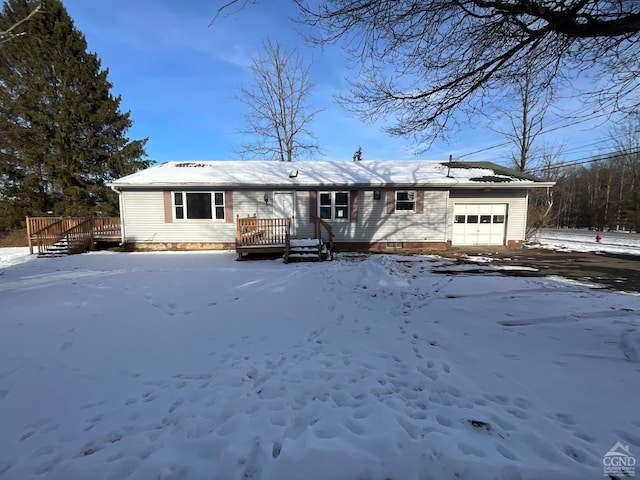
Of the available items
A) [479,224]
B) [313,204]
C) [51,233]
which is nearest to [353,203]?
[313,204]

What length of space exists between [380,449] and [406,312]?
3131mm

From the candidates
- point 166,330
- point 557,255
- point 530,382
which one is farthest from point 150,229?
point 557,255

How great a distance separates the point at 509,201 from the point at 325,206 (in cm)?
868

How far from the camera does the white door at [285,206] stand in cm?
1224

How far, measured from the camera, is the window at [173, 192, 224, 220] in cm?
1216

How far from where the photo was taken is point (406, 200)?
12477mm

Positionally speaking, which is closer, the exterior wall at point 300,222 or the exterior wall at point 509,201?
the exterior wall at point 300,222

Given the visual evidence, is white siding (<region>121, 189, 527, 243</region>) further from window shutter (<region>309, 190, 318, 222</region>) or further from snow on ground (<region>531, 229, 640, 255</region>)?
snow on ground (<region>531, 229, 640, 255</region>)

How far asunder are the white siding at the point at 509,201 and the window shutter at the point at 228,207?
400 inches

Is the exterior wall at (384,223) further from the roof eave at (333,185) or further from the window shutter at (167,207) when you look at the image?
the window shutter at (167,207)

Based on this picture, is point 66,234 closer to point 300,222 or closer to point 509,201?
point 300,222

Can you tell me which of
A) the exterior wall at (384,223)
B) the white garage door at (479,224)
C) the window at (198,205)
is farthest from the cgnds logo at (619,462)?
the window at (198,205)

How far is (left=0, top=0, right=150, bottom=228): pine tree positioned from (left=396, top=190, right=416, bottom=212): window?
19700 millimetres

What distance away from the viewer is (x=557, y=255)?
1115cm
